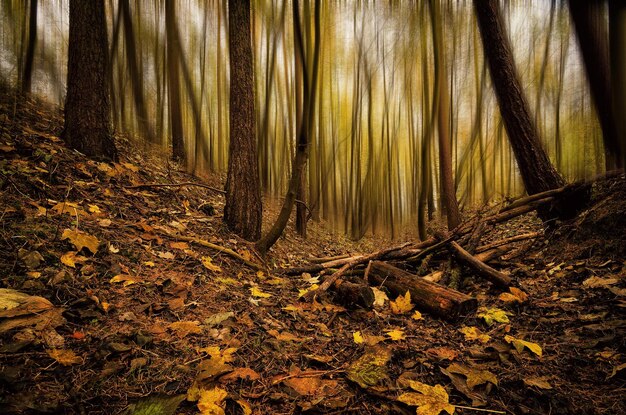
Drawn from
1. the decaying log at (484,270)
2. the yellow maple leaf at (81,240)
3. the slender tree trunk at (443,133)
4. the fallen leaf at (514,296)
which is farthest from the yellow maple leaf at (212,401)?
the slender tree trunk at (443,133)

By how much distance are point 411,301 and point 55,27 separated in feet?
36.4

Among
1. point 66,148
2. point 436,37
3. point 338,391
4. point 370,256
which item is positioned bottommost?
point 338,391

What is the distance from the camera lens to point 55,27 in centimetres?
795

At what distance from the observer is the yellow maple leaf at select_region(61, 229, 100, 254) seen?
2.47 m

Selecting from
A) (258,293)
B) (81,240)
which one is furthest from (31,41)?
(258,293)

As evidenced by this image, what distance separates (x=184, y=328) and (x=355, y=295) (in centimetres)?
154

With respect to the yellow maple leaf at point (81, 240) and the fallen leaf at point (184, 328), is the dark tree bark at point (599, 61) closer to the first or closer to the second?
the fallen leaf at point (184, 328)

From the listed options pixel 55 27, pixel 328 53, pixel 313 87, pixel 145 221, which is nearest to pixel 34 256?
pixel 145 221

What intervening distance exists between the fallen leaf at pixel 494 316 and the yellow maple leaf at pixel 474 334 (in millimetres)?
149

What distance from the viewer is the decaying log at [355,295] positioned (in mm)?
2779

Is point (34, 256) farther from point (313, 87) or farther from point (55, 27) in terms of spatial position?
point (55, 27)

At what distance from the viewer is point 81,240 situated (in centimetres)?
252

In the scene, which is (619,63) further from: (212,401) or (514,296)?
(212,401)

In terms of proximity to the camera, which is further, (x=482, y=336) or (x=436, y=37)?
(x=436, y=37)
